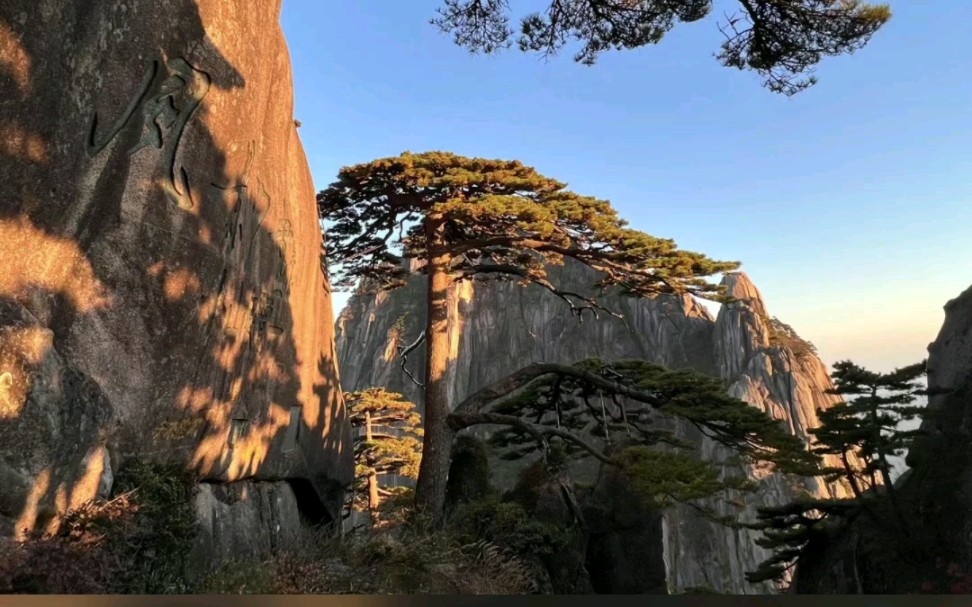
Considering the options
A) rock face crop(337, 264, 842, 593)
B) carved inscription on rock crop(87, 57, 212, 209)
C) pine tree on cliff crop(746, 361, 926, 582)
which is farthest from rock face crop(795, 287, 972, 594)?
rock face crop(337, 264, 842, 593)

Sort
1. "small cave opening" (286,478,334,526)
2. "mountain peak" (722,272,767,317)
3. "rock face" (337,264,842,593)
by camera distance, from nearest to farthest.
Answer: "small cave opening" (286,478,334,526) → "rock face" (337,264,842,593) → "mountain peak" (722,272,767,317)

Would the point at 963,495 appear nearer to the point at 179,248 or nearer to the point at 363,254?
the point at 179,248

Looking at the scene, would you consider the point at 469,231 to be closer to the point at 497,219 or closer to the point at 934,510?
the point at 497,219

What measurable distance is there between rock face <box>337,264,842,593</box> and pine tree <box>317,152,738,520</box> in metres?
29.4

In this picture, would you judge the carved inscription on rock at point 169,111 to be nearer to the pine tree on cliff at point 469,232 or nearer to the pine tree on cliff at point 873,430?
the pine tree on cliff at point 469,232

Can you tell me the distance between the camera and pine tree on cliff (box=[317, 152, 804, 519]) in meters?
10.6

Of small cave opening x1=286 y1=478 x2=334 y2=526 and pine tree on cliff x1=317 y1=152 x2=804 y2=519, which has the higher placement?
pine tree on cliff x1=317 y1=152 x2=804 y2=519

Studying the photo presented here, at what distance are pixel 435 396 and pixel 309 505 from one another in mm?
3412

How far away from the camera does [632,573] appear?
1410 centimetres

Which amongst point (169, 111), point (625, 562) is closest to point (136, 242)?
point (169, 111)

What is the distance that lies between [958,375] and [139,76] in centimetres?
1329

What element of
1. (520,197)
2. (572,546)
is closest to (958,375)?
(572,546)

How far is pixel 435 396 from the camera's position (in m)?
12.0

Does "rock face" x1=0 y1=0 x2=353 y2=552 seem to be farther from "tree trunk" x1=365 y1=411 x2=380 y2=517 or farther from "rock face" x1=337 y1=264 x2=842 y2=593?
"rock face" x1=337 y1=264 x2=842 y2=593
